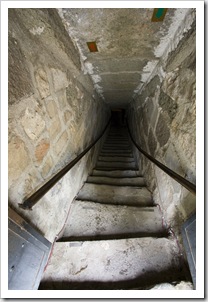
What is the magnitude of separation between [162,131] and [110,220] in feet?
3.17

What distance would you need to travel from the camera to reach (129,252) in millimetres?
1078

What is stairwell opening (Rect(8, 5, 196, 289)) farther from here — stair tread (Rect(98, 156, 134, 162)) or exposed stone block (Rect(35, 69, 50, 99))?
stair tread (Rect(98, 156, 134, 162))

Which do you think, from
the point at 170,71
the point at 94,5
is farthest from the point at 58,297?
the point at 170,71

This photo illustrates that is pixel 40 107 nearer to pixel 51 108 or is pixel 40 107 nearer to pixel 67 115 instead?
pixel 51 108

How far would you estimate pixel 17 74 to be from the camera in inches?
26.7

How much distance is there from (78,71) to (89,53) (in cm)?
17

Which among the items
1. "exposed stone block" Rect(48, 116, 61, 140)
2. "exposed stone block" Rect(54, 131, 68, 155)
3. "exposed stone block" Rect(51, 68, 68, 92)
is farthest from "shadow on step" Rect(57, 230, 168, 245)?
"exposed stone block" Rect(51, 68, 68, 92)

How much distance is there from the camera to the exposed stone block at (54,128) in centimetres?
100

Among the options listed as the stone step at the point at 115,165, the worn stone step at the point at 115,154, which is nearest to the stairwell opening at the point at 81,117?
the stone step at the point at 115,165

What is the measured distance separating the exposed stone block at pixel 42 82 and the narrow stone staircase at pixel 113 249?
111 centimetres

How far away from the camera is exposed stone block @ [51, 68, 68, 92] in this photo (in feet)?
3.19

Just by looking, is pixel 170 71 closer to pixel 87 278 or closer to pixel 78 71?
pixel 78 71

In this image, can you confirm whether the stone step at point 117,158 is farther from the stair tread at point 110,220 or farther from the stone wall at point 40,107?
the stone wall at point 40,107

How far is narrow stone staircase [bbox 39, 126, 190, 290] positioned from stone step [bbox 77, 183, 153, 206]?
0.01 meters
